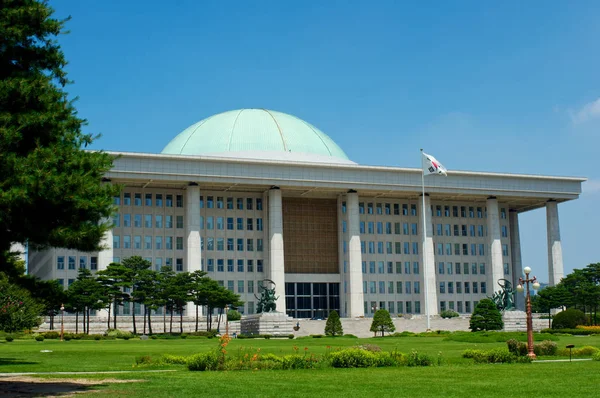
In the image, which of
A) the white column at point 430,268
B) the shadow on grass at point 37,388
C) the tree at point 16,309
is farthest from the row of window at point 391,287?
the shadow on grass at point 37,388

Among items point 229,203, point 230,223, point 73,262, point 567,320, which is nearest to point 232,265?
point 230,223

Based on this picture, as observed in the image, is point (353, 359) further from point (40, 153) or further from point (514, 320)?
point (514, 320)

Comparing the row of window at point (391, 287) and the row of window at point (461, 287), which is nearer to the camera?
A: the row of window at point (391, 287)

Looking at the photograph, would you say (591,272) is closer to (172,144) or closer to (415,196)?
(415,196)

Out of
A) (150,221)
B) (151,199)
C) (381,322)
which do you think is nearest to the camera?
(381,322)

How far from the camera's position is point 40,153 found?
1984cm

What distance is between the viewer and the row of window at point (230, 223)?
320 ft

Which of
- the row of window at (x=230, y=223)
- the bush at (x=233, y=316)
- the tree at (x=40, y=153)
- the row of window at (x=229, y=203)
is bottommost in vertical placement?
the bush at (x=233, y=316)

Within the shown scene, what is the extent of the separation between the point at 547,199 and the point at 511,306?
33428mm

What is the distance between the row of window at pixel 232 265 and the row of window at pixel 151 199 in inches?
334

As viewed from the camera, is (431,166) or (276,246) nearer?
(431,166)

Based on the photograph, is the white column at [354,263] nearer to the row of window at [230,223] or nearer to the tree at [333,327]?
the row of window at [230,223]

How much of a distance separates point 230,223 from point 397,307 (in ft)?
84.0

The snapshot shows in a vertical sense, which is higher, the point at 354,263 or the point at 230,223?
the point at 230,223
